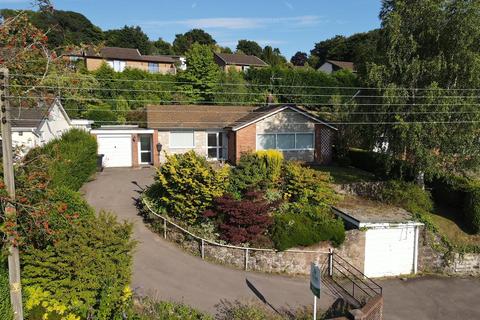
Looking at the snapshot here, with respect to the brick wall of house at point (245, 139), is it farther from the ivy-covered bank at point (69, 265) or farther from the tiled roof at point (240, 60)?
the tiled roof at point (240, 60)

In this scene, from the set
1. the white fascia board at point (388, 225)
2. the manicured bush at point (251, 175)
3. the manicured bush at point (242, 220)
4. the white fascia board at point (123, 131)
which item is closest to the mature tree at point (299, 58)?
the white fascia board at point (123, 131)

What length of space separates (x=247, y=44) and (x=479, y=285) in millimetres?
96192

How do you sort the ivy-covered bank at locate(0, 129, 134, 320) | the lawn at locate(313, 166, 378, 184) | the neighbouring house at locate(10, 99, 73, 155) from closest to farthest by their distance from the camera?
the ivy-covered bank at locate(0, 129, 134, 320) → the neighbouring house at locate(10, 99, 73, 155) → the lawn at locate(313, 166, 378, 184)

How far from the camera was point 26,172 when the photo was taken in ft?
34.5

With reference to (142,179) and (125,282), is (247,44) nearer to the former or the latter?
(142,179)

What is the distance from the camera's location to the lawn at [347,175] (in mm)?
24031

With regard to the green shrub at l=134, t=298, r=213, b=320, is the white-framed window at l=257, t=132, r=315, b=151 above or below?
above

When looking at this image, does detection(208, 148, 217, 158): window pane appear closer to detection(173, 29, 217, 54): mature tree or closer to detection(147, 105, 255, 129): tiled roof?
detection(147, 105, 255, 129): tiled roof

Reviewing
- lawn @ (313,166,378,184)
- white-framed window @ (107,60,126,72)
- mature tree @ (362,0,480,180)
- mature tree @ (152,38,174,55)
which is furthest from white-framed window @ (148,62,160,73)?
mature tree @ (362,0,480,180)

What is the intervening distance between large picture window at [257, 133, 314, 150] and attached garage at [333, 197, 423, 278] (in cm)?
1136

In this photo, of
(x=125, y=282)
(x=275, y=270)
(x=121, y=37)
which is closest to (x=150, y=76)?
(x=275, y=270)

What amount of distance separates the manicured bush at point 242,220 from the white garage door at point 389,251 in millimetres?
4543

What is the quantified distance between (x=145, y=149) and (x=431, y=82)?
19.8 metres

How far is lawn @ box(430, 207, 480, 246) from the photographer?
59.3ft
